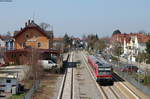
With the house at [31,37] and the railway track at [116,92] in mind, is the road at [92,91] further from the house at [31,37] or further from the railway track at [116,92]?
the house at [31,37]

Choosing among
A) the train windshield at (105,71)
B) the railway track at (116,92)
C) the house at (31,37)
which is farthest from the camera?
the house at (31,37)

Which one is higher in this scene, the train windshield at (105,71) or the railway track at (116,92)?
the train windshield at (105,71)

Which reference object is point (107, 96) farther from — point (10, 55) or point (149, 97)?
point (10, 55)

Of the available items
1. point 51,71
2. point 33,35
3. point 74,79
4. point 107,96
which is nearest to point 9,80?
point 107,96

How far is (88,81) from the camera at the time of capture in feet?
149

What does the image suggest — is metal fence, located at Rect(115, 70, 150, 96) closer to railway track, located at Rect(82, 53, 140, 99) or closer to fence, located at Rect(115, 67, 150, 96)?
fence, located at Rect(115, 67, 150, 96)

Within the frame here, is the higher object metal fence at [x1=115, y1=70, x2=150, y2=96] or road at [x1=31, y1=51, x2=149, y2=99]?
metal fence at [x1=115, y1=70, x2=150, y2=96]

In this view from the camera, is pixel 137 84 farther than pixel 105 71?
No

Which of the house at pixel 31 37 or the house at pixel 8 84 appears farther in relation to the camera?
the house at pixel 31 37

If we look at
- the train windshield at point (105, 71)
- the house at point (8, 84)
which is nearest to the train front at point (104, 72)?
the train windshield at point (105, 71)

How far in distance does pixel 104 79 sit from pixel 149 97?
10883 mm

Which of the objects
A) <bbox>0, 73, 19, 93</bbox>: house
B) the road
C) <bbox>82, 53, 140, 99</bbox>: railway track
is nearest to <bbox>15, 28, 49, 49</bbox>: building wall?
the road

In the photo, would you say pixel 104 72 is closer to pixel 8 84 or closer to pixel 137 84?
pixel 137 84

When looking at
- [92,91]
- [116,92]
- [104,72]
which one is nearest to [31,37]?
[104,72]
